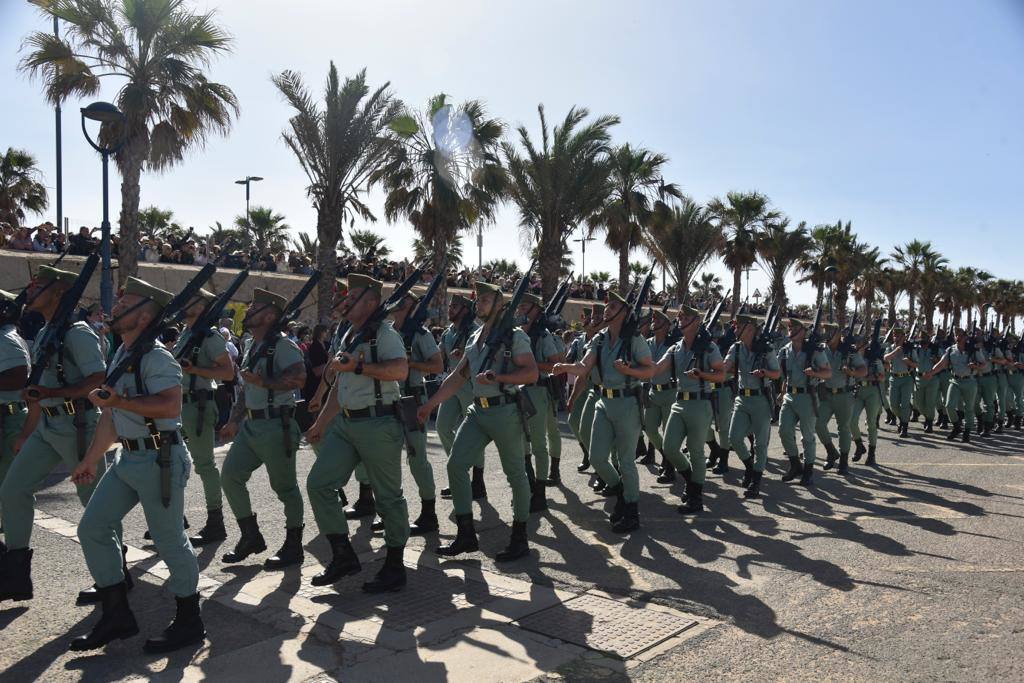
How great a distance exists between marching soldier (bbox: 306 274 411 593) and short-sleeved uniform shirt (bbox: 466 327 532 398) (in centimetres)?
88

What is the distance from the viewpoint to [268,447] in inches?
235

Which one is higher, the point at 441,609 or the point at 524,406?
the point at 524,406

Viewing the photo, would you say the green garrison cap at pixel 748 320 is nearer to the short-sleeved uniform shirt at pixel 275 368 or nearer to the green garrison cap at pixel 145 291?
the short-sleeved uniform shirt at pixel 275 368

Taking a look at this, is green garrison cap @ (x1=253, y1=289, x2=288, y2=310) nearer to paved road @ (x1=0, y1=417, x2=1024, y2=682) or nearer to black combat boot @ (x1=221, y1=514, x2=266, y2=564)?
black combat boot @ (x1=221, y1=514, x2=266, y2=564)

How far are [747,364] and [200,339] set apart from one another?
5.85 m

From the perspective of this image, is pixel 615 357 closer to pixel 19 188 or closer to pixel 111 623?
pixel 111 623

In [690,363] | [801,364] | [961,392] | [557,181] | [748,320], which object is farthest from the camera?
[557,181]

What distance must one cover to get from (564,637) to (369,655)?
108 centimetres

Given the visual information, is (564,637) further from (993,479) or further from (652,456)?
(993,479)

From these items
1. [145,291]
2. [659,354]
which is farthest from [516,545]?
[659,354]

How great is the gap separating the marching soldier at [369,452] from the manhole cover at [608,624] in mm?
1081

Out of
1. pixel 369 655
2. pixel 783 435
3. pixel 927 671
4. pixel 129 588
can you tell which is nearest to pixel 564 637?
pixel 369 655

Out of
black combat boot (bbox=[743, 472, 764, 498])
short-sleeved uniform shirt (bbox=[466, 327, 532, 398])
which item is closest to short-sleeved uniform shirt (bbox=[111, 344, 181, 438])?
short-sleeved uniform shirt (bbox=[466, 327, 532, 398])

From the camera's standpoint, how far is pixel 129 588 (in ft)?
17.4
